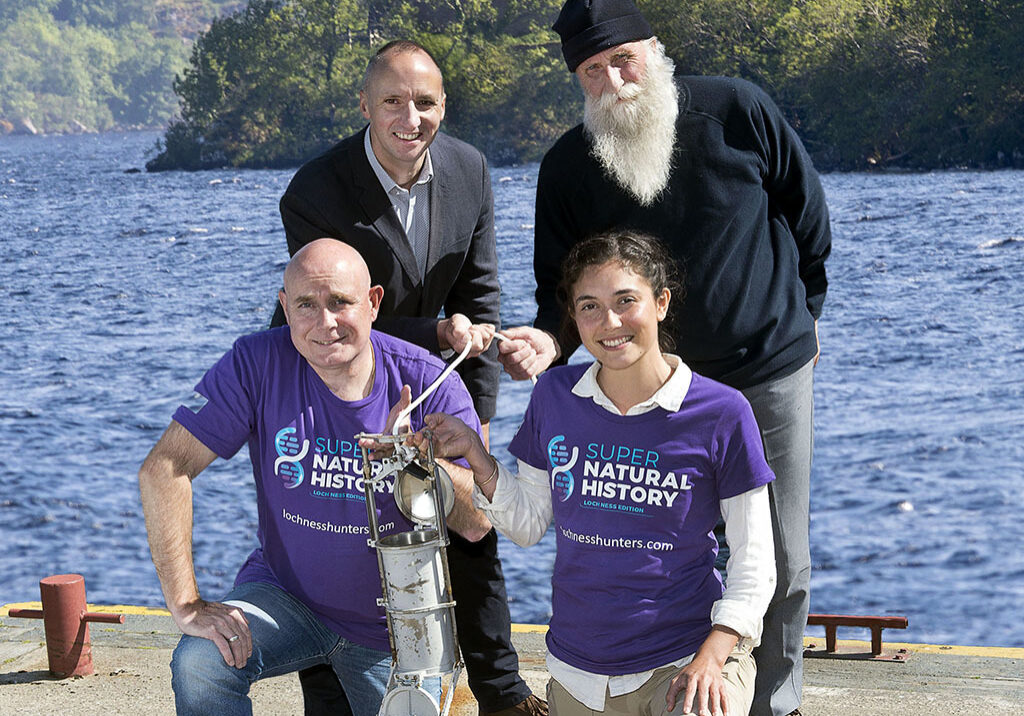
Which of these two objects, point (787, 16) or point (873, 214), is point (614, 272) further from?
point (787, 16)

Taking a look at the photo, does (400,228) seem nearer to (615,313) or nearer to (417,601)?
(615,313)

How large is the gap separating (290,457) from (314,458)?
0.05m

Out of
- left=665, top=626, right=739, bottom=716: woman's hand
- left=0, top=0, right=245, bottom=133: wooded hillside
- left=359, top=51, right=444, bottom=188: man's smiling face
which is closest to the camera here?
left=665, top=626, right=739, bottom=716: woman's hand

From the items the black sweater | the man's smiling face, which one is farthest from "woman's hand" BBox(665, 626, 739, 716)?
the man's smiling face

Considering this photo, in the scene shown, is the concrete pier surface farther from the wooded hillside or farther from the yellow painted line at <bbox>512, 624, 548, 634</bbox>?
the wooded hillside

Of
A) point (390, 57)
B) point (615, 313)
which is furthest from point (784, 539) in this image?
point (390, 57)

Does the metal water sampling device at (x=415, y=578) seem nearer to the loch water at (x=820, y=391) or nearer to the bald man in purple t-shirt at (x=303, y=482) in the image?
the bald man in purple t-shirt at (x=303, y=482)

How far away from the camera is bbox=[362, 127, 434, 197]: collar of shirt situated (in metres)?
2.92

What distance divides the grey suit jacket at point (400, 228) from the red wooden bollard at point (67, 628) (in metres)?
1.17

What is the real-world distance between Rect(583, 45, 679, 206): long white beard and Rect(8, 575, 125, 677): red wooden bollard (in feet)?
6.29

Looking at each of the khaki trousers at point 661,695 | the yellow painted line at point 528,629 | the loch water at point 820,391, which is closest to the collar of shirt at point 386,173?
the khaki trousers at point 661,695

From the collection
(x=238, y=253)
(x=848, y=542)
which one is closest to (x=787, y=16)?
(x=238, y=253)

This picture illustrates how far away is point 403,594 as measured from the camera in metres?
2.21

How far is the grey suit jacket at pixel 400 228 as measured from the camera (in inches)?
114
